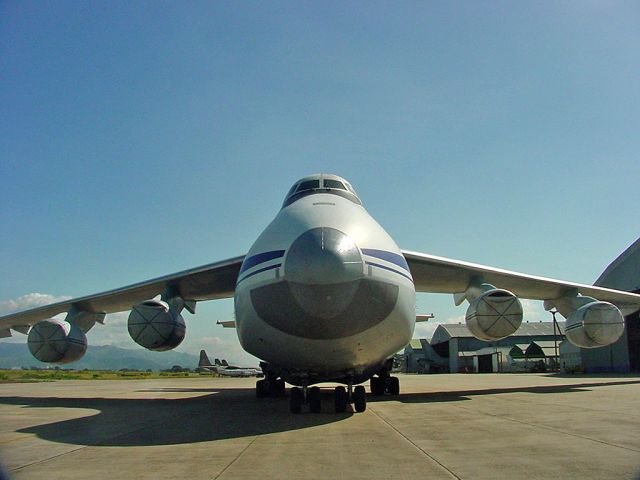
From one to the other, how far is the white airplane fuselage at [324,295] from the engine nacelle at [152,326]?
4420 mm

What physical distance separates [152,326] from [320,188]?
5.77 meters

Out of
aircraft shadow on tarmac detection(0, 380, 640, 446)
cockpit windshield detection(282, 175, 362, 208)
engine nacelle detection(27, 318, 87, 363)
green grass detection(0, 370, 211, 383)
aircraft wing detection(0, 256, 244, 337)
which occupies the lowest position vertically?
aircraft shadow on tarmac detection(0, 380, 640, 446)

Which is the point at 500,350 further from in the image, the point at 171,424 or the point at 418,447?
the point at 418,447

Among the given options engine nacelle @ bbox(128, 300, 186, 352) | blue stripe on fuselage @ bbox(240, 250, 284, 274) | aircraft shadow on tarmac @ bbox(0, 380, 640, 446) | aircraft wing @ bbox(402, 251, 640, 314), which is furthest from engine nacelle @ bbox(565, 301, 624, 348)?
engine nacelle @ bbox(128, 300, 186, 352)

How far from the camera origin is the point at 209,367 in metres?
73.6

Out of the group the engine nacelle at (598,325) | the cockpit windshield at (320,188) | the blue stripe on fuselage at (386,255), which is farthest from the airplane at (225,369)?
the blue stripe on fuselage at (386,255)

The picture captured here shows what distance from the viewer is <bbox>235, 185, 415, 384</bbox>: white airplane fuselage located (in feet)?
27.1

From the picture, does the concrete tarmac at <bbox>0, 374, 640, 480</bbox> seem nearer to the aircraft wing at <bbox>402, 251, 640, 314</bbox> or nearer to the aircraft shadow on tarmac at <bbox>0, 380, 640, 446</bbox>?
the aircraft shadow on tarmac at <bbox>0, 380, 640, 446</bbox>

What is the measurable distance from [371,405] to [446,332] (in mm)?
56036

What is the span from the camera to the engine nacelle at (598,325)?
49.5 feet

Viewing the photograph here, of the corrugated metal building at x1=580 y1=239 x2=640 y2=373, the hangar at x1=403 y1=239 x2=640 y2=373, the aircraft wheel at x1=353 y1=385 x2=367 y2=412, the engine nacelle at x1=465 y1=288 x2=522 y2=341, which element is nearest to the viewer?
the aircraft wheel at x1=353 y1=385 x2=367 y2=412

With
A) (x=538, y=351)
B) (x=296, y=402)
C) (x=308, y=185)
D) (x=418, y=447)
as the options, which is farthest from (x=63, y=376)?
(x=418, y=447)

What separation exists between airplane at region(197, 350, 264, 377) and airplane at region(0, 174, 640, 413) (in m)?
43.2

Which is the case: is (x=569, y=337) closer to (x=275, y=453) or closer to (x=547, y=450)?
(x=547, y=450)
